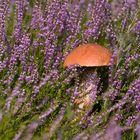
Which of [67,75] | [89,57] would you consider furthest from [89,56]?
[67,75]

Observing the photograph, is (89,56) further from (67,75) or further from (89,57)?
(67,75)

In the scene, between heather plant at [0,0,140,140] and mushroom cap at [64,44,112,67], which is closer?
heather plant at [0,0,140,140]

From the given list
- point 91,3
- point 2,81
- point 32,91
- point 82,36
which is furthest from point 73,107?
point 91,3

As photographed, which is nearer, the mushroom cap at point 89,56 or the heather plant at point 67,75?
the heather plant at point 67,75

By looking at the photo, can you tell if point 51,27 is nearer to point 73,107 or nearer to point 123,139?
point 73,107
